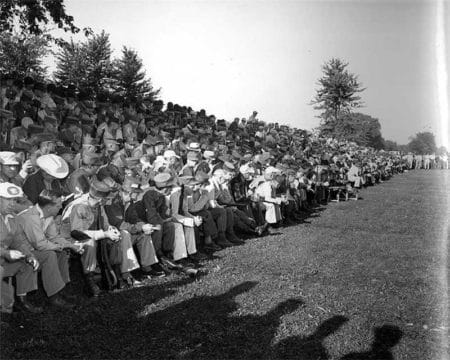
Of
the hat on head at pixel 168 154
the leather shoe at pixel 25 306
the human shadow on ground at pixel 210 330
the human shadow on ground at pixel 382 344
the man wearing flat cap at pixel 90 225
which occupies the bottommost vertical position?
the human shadow on ground at pixel 382 344

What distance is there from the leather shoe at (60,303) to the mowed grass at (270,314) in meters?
0.16

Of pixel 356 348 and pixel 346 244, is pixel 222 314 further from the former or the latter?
pixel 346 244

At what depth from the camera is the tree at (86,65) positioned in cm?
3400

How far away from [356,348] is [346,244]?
5712mm

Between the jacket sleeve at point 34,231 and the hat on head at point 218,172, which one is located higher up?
the hat on head at point 218,172

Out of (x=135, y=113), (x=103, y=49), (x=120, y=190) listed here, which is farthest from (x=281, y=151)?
(x=103, y=49)

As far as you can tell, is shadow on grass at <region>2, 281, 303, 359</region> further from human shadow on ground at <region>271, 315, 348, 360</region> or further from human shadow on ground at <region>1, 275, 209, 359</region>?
human shadow on ground at <region>271, 315, 348, 360</region>

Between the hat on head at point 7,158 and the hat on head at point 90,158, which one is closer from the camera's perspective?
the hat on head at point 7,158

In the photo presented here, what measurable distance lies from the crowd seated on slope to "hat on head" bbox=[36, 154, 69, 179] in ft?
0.05

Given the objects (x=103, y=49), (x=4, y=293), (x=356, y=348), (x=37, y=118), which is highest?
(x=103, y=49)

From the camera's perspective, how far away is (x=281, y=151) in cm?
1914

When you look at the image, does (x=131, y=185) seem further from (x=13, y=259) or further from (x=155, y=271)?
(x=13, y=259)

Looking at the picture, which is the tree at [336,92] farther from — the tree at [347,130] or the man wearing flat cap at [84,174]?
the man wearing flat cap at [84,174]

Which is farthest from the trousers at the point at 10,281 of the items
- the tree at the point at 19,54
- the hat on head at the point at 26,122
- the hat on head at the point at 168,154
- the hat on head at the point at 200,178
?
the tree at the point at 19,54
